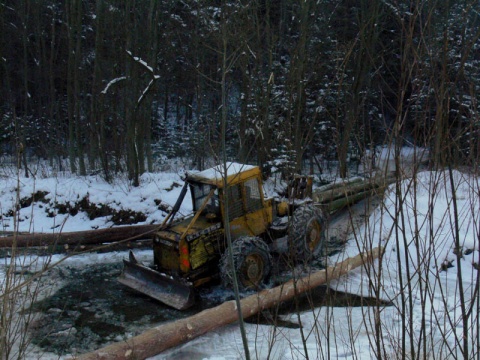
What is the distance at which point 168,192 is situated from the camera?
12609 mm

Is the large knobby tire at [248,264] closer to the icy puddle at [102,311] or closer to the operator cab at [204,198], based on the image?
the icy puddle at [102,311]

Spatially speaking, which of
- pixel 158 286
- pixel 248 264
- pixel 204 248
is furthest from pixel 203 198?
pixel 158 286

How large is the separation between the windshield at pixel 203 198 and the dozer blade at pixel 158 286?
1.36 metres

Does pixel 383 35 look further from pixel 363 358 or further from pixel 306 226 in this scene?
pixel 363 358

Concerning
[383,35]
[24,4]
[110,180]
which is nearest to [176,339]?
[110,180]

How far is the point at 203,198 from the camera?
8609 millimetres

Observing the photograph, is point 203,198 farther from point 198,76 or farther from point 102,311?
point 198,76

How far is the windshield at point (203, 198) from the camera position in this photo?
27.7ft

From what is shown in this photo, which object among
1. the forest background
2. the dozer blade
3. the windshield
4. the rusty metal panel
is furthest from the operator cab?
the forest background

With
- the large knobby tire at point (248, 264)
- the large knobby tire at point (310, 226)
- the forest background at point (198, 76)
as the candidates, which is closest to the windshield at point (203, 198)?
the large knobby tire at point (248, 264)

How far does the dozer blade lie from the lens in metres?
7.73

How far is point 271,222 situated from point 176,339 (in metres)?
3.30

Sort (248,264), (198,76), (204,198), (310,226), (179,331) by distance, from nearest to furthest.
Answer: (179,331), (248,264), (204,198), (310,226), (198,76)

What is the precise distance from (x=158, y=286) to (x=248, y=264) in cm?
154
